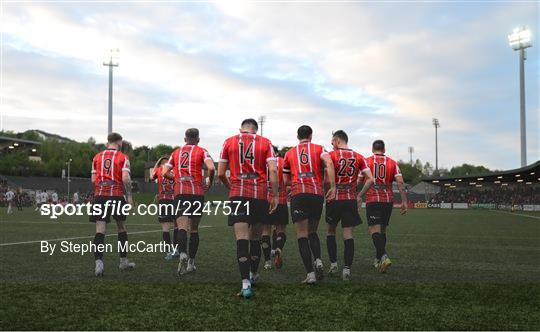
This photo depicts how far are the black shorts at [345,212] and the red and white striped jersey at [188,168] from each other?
226cm

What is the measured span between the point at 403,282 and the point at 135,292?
377 cm

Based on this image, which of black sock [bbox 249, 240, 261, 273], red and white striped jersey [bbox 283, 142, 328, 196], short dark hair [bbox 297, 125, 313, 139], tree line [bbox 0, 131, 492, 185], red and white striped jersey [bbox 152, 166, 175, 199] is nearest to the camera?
black sock [bbox 249, 240, 261, 273]

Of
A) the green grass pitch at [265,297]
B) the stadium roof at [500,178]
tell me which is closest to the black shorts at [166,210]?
the green grass pitch at [265,297]

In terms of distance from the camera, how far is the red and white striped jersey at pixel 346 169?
26.2 feet

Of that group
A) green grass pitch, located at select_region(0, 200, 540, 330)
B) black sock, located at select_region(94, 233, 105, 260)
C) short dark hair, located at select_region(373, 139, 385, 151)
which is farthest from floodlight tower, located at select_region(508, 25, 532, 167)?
black sock, located at select_region(94, 233, 105, 260)

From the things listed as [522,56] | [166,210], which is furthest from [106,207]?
[522,56]

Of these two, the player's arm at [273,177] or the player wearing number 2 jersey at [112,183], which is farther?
the player wearing number 2 jersey at [112,183]

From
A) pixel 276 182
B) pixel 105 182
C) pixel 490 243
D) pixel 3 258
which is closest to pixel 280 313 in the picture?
pixel 276 182

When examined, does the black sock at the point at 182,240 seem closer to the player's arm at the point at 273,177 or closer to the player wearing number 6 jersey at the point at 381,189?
the player's arm at the point at 273,177

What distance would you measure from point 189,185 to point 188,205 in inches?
13.9

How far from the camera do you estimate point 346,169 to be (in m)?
8.02

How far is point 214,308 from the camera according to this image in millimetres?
5453

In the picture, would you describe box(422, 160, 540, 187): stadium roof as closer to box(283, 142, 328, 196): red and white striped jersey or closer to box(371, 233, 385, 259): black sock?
box(371, 233, 385, 259): black sock

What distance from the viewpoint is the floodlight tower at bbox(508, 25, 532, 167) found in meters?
63.7
